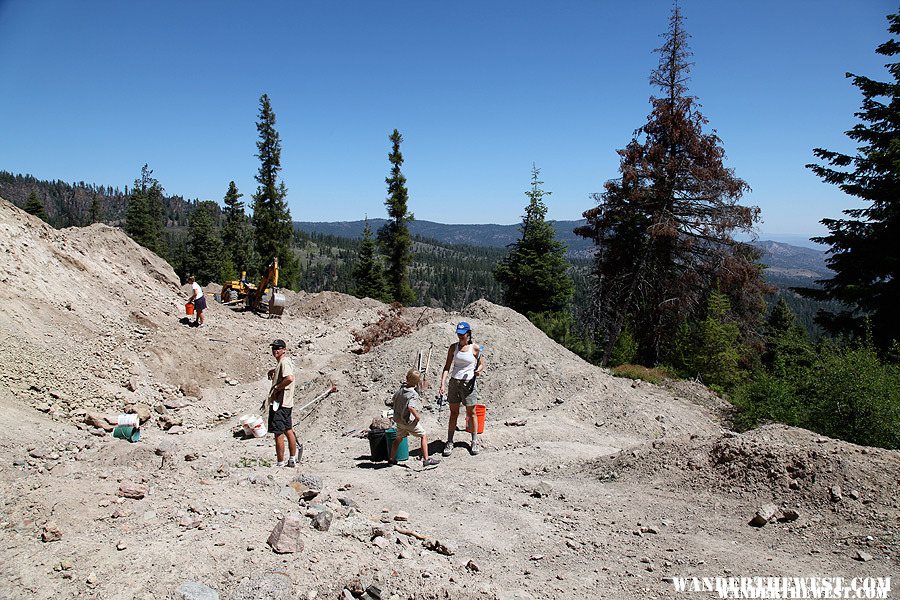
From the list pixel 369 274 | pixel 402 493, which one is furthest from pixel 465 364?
pixel 369 274

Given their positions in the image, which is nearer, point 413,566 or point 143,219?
point 413,566

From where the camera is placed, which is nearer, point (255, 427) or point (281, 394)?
point (281, 394)

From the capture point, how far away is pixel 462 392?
7938mm

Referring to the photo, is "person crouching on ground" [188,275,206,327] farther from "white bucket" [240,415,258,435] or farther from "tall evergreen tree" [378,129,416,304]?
"tall evergreen tree" [378,129,416,304]

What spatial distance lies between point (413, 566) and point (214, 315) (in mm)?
17217

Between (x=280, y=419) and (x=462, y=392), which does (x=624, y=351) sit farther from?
A: (x=280, y=419)

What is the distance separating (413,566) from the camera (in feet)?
14.3

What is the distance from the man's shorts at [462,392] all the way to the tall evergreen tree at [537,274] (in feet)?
67.1

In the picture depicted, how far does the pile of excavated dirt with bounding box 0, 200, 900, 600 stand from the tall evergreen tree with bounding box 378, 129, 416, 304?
24658 mm

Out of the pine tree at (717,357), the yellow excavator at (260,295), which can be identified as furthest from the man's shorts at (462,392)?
the yellow excavator at (260,295)

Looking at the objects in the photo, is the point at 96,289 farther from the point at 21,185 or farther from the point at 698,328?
the point at 21,185

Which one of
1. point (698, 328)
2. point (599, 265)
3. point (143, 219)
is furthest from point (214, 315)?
point (143, 219)

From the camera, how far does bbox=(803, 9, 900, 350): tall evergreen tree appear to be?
16.5 metres

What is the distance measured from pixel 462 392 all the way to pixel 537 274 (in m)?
20.8
